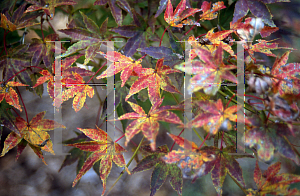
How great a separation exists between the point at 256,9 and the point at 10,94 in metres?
0.65

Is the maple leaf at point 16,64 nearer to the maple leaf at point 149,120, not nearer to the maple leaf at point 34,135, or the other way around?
the maple leaf at point 34,135

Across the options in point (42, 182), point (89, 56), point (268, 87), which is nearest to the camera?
point (268, 87)

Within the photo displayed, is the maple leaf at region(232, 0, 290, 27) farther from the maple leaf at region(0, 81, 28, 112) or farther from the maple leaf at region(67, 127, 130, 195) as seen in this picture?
the maple leaf at region(0, 81, 28, 112)

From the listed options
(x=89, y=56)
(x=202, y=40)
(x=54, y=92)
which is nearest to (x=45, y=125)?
(x=54, y=92)

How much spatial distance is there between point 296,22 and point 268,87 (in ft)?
1.36

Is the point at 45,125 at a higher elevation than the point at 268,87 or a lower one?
lower

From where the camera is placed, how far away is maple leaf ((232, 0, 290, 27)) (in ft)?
1.65

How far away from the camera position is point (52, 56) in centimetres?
58

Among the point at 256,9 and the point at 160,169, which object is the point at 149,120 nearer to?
the point at 160,169

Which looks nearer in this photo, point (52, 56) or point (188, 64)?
point (188, 64)

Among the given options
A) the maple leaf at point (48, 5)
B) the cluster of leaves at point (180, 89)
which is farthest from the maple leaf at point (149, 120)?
the maple leaf at point (48, 5)

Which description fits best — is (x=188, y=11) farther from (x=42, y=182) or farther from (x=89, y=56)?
(x=42, y=182)

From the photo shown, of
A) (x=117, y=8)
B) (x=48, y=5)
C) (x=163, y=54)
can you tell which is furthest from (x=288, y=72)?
(x=48, y=5)

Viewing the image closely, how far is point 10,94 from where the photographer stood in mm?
Result: 522
